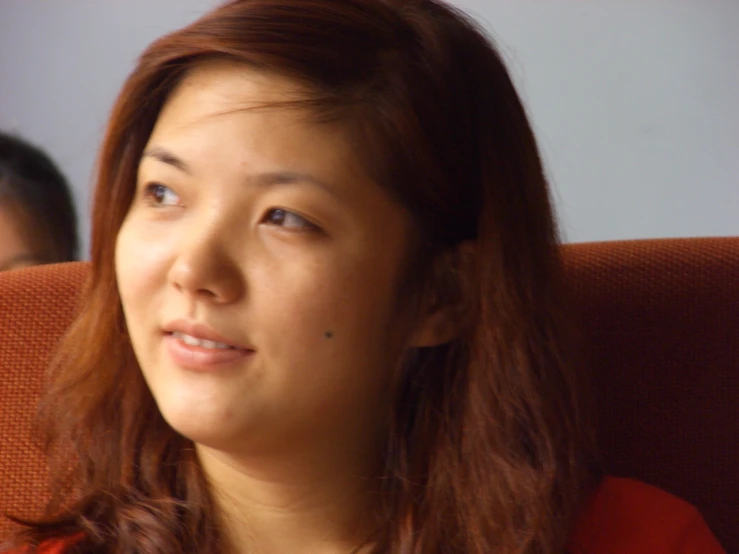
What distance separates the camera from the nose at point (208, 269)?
3.02ft

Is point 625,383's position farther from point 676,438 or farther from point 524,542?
point 524,542

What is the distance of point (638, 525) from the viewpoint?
1125 millimetres

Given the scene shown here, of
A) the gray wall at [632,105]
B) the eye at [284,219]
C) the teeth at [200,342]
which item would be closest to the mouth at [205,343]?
the teeth at [200,342]

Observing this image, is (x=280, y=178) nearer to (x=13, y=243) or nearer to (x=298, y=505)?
(x=298, y=505)

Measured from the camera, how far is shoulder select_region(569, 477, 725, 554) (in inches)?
43.7

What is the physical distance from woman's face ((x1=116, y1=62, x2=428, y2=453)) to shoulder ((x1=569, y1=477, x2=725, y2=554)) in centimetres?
35

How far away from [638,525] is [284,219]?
→ 1.76 feet

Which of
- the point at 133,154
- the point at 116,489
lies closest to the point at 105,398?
the point at 116,489

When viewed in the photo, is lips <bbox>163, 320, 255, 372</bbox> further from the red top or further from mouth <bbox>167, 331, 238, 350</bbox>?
the red top

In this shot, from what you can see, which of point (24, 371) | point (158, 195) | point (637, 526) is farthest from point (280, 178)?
point (637, 526)

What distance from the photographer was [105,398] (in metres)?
Answer: 1.19

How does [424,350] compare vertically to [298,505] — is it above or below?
above

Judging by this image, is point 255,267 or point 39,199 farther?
point 39,199

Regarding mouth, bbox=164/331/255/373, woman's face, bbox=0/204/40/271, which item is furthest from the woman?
woman's face, bbox=0/204/40/271
